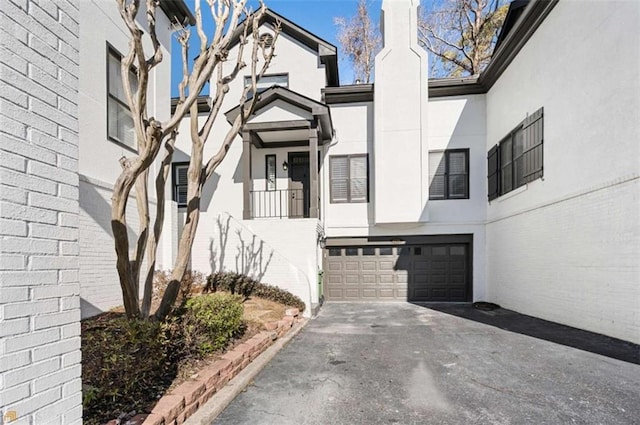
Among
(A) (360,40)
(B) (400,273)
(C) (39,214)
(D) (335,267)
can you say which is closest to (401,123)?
(B) (400,273)

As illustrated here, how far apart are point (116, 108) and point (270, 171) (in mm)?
5384

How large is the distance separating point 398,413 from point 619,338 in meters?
4.91

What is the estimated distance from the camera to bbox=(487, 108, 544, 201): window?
8.43 meters

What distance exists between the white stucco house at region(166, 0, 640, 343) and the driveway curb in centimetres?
337

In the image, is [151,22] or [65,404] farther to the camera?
[151,22]

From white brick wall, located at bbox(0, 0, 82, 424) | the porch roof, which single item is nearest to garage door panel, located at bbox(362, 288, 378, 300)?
the porch roof

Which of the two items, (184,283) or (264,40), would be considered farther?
(184,283)

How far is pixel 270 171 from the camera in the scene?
1180 cm

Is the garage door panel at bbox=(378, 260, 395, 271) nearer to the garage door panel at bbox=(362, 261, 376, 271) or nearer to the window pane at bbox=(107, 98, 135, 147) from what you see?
the garage door panel at bbox=(362, 261, 376, 271)

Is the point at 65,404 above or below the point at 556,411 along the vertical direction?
above

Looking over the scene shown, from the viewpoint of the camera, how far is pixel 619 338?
229 inches

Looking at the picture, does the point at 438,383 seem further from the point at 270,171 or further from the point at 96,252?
the point at 270,171

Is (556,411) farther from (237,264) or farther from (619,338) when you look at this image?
(237,264)

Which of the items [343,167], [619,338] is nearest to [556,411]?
[619,338]
